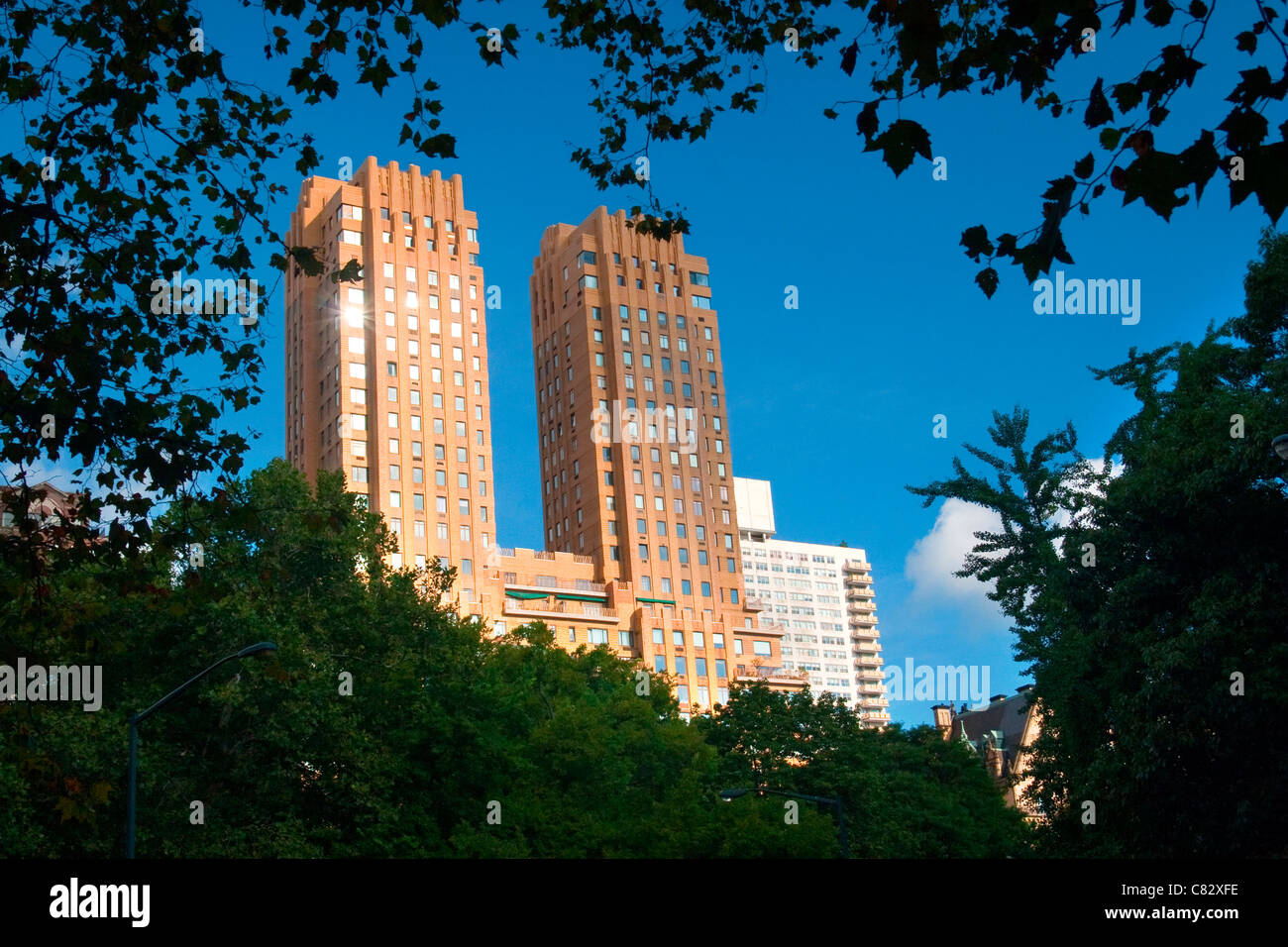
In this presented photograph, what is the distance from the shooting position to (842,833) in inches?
1436

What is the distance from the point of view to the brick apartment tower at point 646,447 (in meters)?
108

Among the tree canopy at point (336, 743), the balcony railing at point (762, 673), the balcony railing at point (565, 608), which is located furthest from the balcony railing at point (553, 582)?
the tree canopy at point (336, 743)

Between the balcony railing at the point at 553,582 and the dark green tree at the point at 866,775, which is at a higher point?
the balcony railing at the point at 553,582

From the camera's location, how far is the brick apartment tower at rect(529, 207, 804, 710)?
108 metres

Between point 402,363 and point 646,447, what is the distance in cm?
2396

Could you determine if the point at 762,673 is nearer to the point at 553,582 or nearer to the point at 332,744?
the point at 553,582

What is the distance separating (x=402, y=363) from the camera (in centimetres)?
10050

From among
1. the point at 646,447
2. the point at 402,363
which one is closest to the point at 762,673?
the point at 646,447

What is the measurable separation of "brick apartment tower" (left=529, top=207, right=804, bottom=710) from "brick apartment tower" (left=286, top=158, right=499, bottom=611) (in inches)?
502

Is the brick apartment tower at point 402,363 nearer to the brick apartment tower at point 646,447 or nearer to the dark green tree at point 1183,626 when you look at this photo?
the brick apartment tower at point 646,447

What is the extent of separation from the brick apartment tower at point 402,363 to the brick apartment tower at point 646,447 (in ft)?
41.8

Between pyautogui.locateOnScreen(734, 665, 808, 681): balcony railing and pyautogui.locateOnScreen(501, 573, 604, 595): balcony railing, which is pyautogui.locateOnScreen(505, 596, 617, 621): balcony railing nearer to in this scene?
pyautogui.locateOnScreen(501, 573, 604, 595): balcony railing

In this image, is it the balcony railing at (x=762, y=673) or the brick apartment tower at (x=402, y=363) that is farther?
the balcony railing at (x=762, y=673)

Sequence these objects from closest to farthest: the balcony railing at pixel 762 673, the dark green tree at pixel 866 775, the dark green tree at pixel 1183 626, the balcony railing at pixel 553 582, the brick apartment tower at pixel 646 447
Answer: the dark green tree at pixel 1183 626 → the dark green tree at pixel 866 775 → the balcony railing at pixel 553 582 → the balcony railing at pixel 762 673 → the brick apartment tower at pixel 646 447
